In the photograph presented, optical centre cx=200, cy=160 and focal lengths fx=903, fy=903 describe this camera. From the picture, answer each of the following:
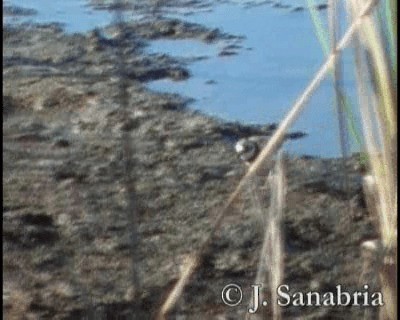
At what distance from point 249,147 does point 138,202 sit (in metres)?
0.20

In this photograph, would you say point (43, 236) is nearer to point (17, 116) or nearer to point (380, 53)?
point (17, 116)

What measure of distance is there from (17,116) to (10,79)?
0.51 feet

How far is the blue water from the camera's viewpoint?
0.87m

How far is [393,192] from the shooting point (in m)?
0.55

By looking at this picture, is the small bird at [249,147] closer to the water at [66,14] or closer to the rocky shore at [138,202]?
the rocky shore at [138,202]

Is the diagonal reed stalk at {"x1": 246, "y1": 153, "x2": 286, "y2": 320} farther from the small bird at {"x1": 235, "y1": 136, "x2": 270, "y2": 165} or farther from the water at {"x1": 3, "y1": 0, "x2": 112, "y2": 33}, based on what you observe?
the water at {"x1": 3, "y1": 0, "x2": 112, "y2": 33}

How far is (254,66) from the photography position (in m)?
1.01

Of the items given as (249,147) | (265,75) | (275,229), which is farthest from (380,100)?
(249,147)

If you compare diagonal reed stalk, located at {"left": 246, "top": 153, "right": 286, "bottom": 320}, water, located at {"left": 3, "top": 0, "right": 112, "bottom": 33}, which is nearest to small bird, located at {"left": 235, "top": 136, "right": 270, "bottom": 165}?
water, located at {"left": 3, "top": 0, "right": 112, "bottom": 33}

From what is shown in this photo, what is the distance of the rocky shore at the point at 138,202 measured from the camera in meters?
0.82

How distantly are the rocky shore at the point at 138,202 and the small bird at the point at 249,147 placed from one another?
0.03ft

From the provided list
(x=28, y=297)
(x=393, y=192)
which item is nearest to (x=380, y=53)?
(x=393, y=192)

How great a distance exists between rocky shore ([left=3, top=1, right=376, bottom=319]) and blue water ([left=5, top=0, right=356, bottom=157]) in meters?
0.02

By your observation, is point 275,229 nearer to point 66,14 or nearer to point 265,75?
point 265,75
